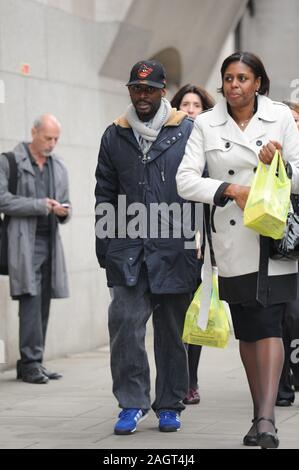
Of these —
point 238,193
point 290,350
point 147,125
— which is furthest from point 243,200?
point 290,350

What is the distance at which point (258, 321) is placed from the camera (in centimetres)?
590

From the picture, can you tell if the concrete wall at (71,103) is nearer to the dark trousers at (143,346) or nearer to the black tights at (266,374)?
the dark trousers at (143,346)

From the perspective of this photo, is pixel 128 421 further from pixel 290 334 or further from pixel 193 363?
pixel 290 334

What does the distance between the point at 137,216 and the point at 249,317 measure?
0.85 meters

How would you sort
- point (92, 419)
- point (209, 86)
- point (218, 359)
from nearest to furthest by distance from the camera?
1. point (92, 419)
2. point (218, 359)
3. point (209, 86)

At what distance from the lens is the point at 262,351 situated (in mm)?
5871

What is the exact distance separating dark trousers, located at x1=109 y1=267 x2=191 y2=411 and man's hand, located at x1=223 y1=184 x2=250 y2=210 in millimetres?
850

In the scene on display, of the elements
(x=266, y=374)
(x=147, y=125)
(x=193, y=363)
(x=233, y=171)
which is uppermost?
(x=147, y=125)

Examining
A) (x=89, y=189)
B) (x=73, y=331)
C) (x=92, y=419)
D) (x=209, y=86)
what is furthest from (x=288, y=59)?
(x=92, y=419)

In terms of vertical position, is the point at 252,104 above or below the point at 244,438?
above

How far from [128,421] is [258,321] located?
97 cm

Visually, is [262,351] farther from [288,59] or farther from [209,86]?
[288,59]

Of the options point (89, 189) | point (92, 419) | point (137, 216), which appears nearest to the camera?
point (137, 216)

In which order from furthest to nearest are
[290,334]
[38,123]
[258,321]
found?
[38,123] < [290,334] < [258,321]
